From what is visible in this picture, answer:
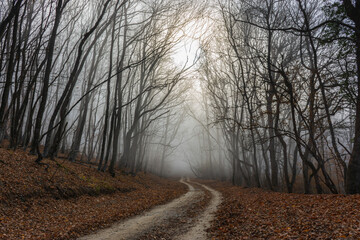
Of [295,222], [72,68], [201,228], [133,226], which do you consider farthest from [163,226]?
[72,68]

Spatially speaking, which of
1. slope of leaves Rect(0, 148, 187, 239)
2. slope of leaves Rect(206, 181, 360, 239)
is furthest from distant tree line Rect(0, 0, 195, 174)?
slope of leaves Rect(206, 181, 360, 239)

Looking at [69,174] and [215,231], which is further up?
[69,174]

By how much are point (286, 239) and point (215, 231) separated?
2211 millimetres

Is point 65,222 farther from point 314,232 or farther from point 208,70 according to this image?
point 208,70

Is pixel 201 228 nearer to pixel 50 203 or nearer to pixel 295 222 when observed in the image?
pixel 295 222

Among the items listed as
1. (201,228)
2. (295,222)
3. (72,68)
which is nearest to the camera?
(295,222)

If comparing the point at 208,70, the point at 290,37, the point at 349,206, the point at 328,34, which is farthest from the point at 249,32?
the point at 349,206

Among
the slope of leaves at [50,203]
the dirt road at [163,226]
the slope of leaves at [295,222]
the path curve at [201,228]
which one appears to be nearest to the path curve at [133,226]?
the dirt road at [163,226]

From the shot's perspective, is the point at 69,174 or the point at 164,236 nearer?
the point at 164,236

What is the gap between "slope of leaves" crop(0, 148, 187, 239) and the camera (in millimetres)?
5445

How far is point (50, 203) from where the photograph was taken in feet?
23.9

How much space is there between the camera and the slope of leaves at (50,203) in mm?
5445

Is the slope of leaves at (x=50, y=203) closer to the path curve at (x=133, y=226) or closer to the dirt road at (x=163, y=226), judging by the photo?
the path curve at (x=133, y=226)

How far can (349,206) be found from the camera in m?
5.34
